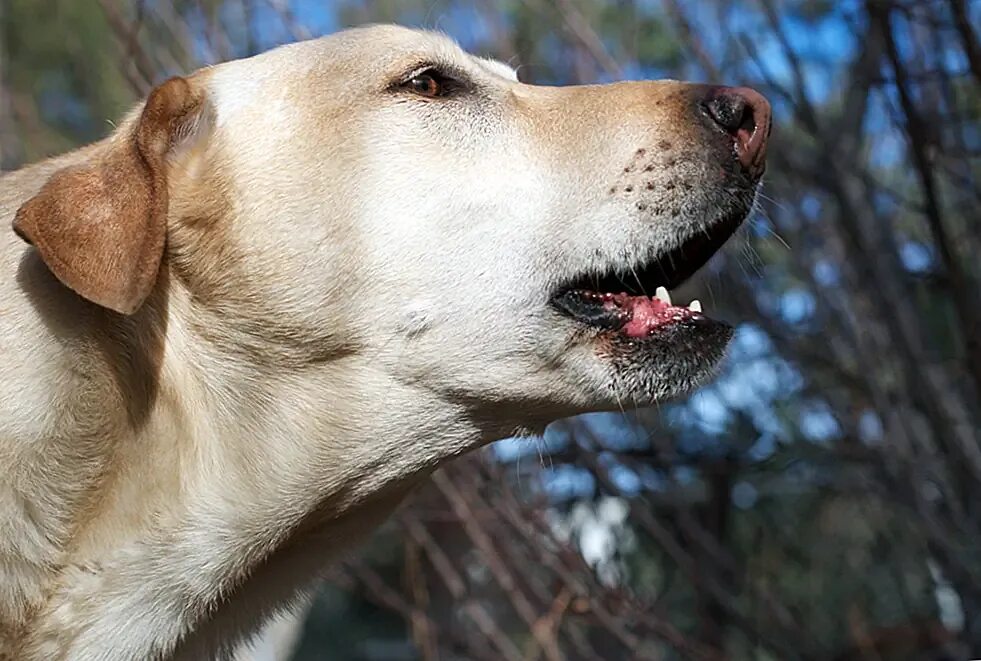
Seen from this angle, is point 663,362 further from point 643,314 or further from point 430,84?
point 430,84

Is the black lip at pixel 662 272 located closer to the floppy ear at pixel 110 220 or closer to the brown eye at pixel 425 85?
the brown eye at pixel 425 85

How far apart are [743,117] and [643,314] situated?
417 millimetres

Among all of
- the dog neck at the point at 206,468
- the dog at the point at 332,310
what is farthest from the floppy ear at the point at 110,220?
the dog neck at the point at 206,468

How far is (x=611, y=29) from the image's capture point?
6523 mm

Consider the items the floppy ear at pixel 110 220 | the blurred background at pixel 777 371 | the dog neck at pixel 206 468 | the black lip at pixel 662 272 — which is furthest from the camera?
the blurred background at pixel 777 371

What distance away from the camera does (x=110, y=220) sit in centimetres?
239

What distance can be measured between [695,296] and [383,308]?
2609 millimetres

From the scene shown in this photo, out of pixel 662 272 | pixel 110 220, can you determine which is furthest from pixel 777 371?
pixel 110 220

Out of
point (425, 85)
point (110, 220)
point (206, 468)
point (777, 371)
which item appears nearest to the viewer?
point (110, 220)

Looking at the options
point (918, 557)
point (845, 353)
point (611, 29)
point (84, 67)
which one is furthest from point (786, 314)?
point (84, 67)

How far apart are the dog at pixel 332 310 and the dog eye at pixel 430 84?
0.09 meters

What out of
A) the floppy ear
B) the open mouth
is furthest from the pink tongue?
the floppy ear

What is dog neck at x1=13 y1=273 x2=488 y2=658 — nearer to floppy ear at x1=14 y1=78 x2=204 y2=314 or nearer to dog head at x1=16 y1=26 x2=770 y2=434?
dog head at x1=16 y1=26 x2=770 y2=434

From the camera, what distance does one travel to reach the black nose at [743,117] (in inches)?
101
